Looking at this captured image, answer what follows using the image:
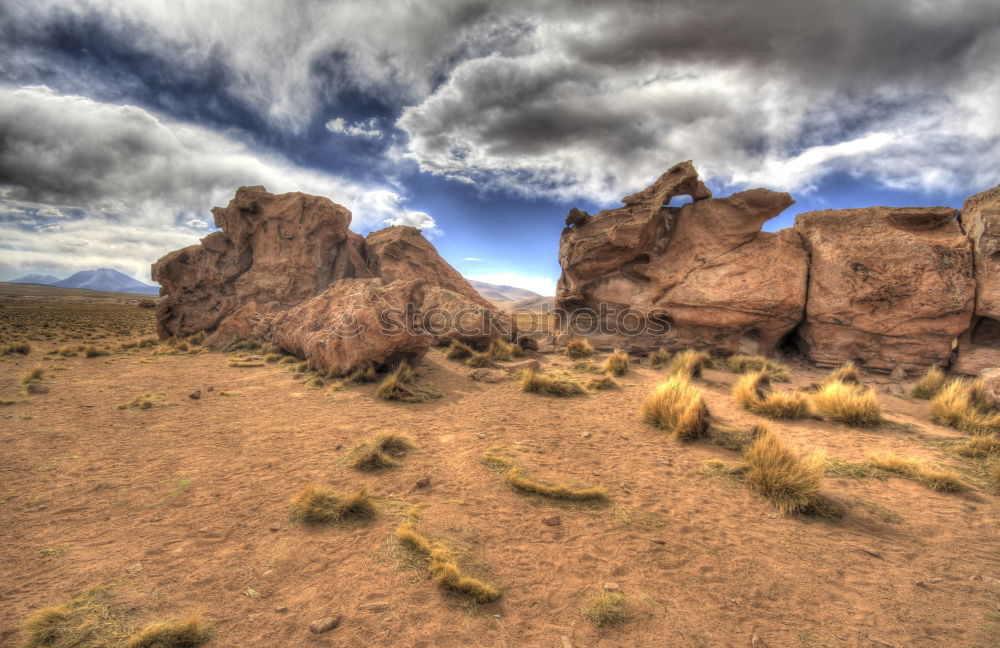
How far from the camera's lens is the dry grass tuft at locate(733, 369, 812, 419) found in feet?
22.8

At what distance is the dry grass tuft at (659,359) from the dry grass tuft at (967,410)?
593cm

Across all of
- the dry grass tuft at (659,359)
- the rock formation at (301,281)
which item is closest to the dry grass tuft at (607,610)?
the rock formation at (301,281)

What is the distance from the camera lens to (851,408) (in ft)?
21.5

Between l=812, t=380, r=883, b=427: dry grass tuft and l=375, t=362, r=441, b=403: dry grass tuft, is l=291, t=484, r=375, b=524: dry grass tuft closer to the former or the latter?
l=375, t=362, r=441, b=403: dry grass tuft

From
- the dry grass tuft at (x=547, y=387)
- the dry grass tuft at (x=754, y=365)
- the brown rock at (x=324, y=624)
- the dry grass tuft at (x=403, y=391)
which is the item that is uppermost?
the dry grass tuft at (x=754, y=365)

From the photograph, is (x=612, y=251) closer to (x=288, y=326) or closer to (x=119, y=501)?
(x=288, y=326)

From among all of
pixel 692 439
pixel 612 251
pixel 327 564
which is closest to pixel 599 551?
pixel 327 564

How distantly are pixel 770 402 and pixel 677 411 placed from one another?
234cm

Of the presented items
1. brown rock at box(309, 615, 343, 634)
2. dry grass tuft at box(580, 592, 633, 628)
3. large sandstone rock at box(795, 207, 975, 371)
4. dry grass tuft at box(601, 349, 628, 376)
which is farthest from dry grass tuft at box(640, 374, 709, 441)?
large sandstone rock at box(795, 207, 975, 371)

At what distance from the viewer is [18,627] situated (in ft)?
7.84

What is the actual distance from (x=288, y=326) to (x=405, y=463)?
9.83 m

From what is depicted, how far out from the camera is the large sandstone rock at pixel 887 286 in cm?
953

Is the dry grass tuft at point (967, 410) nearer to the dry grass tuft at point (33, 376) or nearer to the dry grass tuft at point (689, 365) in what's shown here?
the dry grass tuft at point (689, 365)

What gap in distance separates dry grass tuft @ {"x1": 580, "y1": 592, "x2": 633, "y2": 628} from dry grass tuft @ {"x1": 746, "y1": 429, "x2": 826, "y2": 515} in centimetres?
249
